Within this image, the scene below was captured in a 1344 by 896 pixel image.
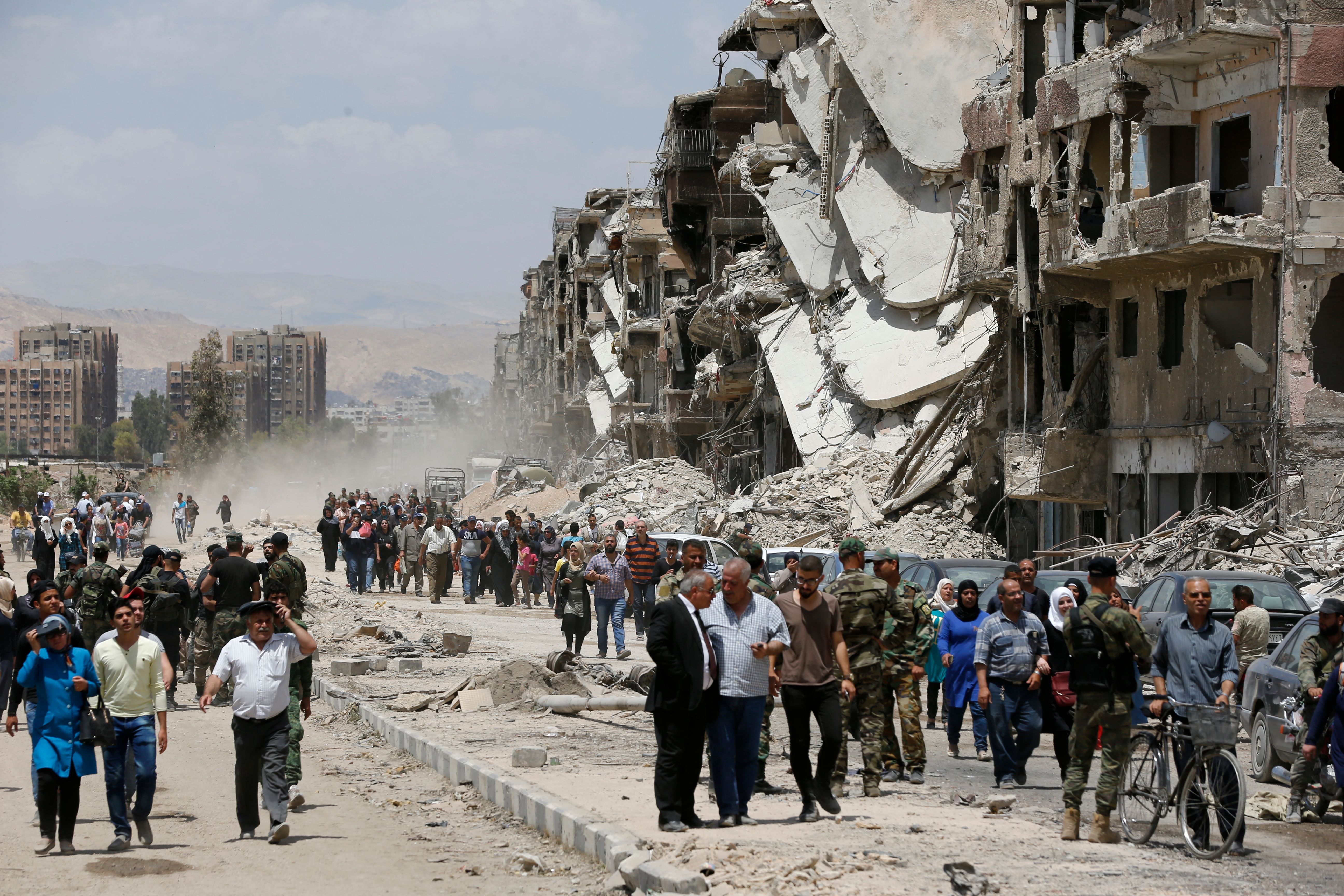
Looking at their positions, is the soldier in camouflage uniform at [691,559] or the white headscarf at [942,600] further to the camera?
the white headscarf at [942,600]

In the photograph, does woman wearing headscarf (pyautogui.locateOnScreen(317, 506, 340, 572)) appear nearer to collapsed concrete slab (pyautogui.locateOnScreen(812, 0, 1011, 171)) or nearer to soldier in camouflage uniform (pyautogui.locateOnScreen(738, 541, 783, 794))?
collapsed concrete slab (pyautogui.locateOnScreen(812, 0, 1011, 171))

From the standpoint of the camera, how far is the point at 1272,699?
1146 centimetres

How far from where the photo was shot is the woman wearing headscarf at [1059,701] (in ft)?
34.6

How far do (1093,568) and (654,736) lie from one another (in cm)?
567

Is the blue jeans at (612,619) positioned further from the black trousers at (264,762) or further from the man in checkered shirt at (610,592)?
the black trousers at (264,762)

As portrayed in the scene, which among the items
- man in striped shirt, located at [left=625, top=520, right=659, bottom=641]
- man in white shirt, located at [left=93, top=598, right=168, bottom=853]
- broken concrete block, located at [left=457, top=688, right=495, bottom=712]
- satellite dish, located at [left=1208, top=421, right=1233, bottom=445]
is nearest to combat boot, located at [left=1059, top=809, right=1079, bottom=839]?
man in white shirt, located at [left=93, top=598, right=168, bottom=853]

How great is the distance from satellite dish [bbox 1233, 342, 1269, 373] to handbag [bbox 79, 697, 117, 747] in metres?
17.3

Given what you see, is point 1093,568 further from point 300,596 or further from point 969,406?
point 969,406

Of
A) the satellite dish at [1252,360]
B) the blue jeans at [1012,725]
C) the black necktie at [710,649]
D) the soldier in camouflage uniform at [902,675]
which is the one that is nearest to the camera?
the black necktie at [710,649]

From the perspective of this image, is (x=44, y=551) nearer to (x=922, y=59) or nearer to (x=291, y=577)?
(x=291, y=577)

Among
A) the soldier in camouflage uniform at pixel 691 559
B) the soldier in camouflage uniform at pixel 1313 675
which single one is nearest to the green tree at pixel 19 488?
the soldier in camouflage uniform at pixel 691 559

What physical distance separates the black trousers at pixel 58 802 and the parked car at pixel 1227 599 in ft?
30.6

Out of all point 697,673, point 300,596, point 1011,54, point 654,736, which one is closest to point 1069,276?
point 1011,54

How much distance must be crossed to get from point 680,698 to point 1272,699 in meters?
5.06
